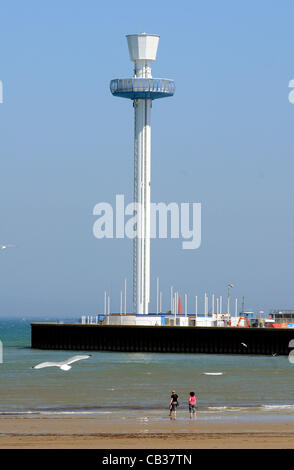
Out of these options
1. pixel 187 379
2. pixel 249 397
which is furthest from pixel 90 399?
pixel 187 379

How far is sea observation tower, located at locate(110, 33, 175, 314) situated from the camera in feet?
374

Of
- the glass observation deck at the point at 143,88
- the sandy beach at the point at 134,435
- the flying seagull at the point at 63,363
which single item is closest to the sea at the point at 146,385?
the flying seagull at the point at 63,363

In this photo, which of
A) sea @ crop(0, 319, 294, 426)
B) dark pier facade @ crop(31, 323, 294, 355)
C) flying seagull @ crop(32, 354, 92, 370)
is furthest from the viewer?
dark pier facade @ crop(31, 323, 294, 355)

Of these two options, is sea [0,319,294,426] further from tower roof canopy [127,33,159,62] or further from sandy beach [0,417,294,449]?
tower roof canopy [127,33,159,62]

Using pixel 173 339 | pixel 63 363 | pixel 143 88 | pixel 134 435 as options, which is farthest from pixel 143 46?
pixel 134 435

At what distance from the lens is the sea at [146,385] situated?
2330 inches

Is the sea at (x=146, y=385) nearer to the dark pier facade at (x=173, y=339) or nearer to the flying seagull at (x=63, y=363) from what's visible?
the dark pier facade at (x=173, y=339)

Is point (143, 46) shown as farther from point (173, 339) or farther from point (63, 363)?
point (63, 363)

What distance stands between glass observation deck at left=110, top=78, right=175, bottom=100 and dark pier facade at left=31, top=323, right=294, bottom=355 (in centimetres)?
2190

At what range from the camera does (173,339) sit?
112312 millimetres

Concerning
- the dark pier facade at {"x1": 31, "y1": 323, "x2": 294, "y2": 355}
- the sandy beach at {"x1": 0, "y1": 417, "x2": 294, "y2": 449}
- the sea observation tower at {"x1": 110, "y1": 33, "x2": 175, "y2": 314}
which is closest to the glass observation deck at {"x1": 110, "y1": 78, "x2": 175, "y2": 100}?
the sea observation tower at {"x1": 110, "y1": 33, "x2": 175, "y2": 314}

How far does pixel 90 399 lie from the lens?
66500 millimetres

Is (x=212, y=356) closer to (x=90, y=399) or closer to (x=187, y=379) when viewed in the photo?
(x=187, y=379)
